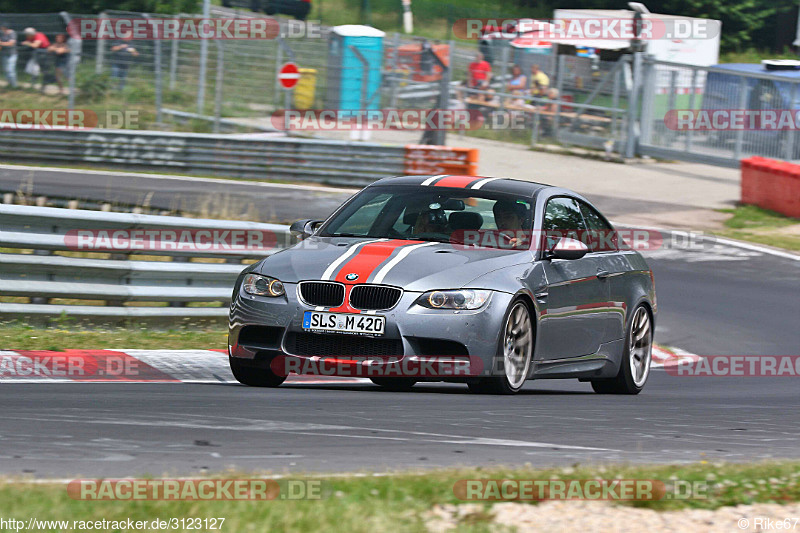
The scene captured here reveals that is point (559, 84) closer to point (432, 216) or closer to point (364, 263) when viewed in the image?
point (432, 216)

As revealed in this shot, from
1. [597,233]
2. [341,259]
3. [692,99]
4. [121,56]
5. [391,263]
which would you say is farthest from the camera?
[692,99]

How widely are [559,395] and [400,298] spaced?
1849 mm

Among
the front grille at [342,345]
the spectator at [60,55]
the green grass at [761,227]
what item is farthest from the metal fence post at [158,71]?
the front grille at [342,345]

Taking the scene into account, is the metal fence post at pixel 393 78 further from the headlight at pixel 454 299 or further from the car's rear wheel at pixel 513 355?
the headlight at pixel 454 299

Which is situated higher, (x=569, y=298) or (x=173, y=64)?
(x=173, y=64)

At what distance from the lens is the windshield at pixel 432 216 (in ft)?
26.7

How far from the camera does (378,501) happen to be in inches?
169

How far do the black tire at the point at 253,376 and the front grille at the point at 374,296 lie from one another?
2.77 feet

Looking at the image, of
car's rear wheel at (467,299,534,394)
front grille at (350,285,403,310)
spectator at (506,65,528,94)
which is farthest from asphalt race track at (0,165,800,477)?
spectator at (506,65,528,94)

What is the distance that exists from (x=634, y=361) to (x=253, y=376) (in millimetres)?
3145

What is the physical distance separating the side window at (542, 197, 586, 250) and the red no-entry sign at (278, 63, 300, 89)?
18033 mm

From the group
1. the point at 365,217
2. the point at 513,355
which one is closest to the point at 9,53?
the point at 365,217

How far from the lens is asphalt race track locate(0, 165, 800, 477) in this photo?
5.04 meters

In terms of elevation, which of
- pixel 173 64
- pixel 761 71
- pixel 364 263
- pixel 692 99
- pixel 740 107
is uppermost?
pixel 761 71
